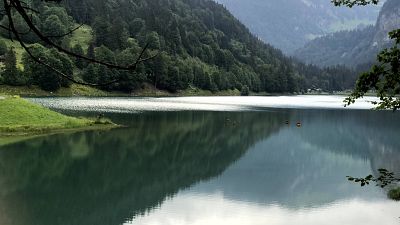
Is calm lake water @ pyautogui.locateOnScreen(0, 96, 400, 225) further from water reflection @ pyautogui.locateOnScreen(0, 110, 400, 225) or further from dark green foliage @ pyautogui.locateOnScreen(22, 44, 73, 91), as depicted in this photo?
dark green foliage @ pyautogui.locateOnScreen(22, 44, 73, 91)

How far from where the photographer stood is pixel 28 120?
69.6m

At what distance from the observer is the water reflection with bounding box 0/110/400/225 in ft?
116

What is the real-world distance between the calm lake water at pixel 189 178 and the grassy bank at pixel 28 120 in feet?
13.2

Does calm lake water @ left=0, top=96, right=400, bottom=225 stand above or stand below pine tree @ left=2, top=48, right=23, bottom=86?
below

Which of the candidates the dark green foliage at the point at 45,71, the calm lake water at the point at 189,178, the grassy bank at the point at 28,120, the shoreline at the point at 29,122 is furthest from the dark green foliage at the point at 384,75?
the dark green foliage at the point at 45,71

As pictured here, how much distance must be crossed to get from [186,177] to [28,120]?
32.7 meters

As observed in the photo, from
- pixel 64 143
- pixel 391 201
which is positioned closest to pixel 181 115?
pixel 64 143

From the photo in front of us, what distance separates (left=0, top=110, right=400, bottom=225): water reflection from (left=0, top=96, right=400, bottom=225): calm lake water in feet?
0.39

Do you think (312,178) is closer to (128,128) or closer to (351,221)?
(351,221)

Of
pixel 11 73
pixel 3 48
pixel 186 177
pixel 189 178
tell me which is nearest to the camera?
pixel 189 178

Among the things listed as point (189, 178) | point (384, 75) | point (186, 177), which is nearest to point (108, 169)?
point (186, 177)

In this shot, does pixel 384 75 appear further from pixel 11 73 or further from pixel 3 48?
pixel 3 48

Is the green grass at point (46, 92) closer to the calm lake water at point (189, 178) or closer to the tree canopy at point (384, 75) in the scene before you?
the calm lake water at point (189, 178)

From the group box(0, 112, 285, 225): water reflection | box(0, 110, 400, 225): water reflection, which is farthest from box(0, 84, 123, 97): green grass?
box(0, 110, 400, 225): water reflection
